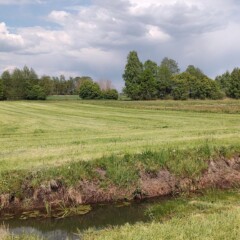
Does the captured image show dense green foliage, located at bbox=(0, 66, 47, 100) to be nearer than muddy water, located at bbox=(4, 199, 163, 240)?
No

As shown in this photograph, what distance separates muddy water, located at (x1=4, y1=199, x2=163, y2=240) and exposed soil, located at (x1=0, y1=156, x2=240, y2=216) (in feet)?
1.88

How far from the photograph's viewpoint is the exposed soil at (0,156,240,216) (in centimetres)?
1130

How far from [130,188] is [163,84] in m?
86.3

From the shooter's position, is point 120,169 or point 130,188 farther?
point 120,169

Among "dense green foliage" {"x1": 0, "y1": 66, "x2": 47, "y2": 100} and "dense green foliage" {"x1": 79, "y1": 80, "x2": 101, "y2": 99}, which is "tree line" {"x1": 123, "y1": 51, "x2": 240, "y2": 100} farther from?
"dense green foliage" {"x1": 0, "y1": 66, "x2": 47, "y2": 100}

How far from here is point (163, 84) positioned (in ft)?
319

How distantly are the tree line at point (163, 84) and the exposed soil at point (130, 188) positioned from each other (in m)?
77.6

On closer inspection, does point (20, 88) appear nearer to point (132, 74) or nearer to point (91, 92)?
point (91, 92)

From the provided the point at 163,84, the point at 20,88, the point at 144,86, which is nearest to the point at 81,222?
the point at 144,86

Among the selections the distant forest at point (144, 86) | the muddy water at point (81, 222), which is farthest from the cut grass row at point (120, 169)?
the distant forest at point (144, 86)

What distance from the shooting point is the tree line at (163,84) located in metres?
92.2

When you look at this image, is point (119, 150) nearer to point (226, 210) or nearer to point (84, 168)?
point (84, 168)

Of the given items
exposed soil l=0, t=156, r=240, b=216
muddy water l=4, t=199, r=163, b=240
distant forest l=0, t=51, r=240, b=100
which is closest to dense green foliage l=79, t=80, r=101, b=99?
distant forest l=0, t=51, r=240, b=100

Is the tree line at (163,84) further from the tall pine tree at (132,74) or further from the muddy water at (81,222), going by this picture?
the muddy water at (81,222)
